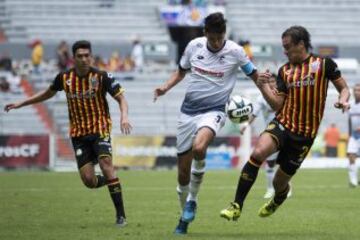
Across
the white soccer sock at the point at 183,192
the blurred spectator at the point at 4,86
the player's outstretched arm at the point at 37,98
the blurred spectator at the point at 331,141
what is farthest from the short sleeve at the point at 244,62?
the blurred spectator at the point at 4,86

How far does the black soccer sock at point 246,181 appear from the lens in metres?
11.6

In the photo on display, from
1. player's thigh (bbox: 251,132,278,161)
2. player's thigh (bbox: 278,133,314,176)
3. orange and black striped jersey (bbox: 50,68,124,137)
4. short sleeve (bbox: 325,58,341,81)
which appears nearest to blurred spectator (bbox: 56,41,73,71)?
orange and black striped jersey (bbox: 50,68,124,137)

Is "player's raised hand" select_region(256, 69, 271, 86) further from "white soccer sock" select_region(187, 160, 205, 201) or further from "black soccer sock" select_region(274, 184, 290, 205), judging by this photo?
"black soccer sock" select_region(274, 184, 290, 205)

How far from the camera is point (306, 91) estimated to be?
11.7 metres

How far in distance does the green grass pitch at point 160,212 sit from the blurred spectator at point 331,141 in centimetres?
831

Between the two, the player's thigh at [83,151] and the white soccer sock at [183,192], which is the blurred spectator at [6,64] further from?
the white soccer sock at [183,192]

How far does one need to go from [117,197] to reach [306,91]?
292 centimetres

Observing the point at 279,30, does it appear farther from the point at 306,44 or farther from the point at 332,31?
the point at 306,44

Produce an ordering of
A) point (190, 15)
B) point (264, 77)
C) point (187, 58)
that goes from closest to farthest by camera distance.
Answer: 1. point (264, 77)
2. point (187, 58)
3. point (190, 15)

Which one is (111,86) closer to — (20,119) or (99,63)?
(20,119)

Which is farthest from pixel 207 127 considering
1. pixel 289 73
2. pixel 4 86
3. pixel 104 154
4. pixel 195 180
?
pixel 4 86

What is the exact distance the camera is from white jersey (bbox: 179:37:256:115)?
476 inches

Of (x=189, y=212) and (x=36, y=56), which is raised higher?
(x=189, y=212)

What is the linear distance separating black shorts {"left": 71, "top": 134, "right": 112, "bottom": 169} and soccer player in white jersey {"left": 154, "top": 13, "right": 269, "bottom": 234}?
121cm
